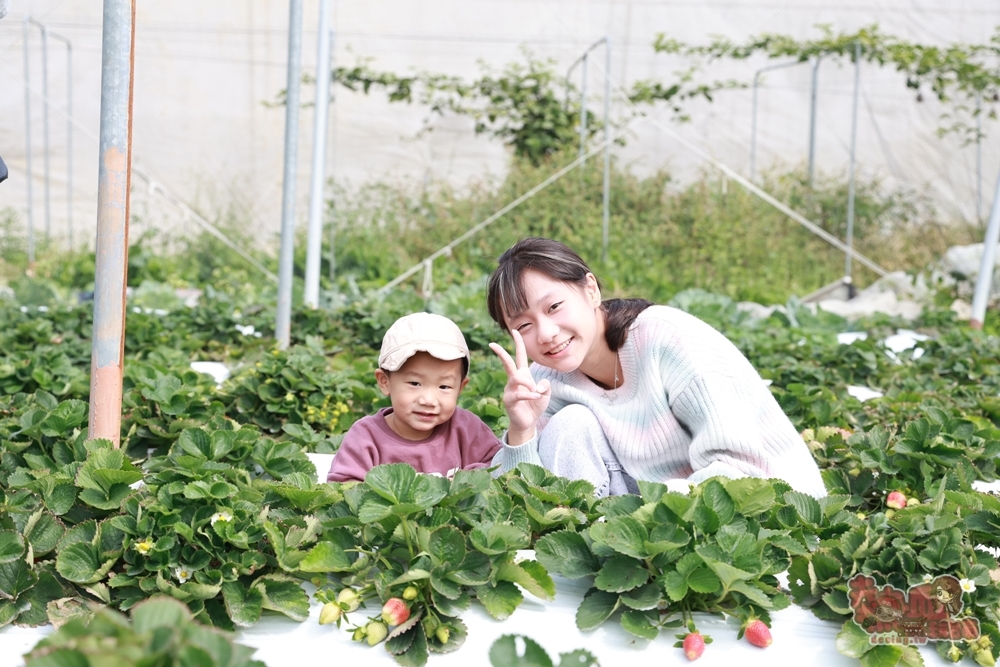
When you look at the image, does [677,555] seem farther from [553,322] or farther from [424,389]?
[424,389]

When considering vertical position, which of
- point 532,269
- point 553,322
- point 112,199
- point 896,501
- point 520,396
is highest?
point 112,199

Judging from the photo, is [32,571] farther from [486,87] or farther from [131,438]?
[486,87]

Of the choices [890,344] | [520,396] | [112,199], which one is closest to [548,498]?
[520,396]

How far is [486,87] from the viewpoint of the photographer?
868 centimetres

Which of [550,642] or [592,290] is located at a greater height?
[592,290]

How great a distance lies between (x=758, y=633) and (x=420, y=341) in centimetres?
94

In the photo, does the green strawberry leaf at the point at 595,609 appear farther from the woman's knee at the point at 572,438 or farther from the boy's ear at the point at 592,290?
the boy's ear at the point at 592,290

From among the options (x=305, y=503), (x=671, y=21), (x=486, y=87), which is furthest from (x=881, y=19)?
(x=305, y=503)

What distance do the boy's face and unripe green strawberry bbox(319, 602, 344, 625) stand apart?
0.66 m

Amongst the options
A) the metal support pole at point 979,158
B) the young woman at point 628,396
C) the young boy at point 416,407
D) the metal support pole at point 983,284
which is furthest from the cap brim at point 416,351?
the metal support pole at point 979,158

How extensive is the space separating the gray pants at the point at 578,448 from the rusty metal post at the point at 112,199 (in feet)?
3.03

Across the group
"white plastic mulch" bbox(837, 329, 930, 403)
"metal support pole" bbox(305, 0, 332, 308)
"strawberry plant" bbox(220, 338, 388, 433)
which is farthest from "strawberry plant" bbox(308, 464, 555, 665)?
"metal support pole" bbox(305, 0, 332, 308)

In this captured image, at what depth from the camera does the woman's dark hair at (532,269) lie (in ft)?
7.17

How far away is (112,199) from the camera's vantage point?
2.07 meters
